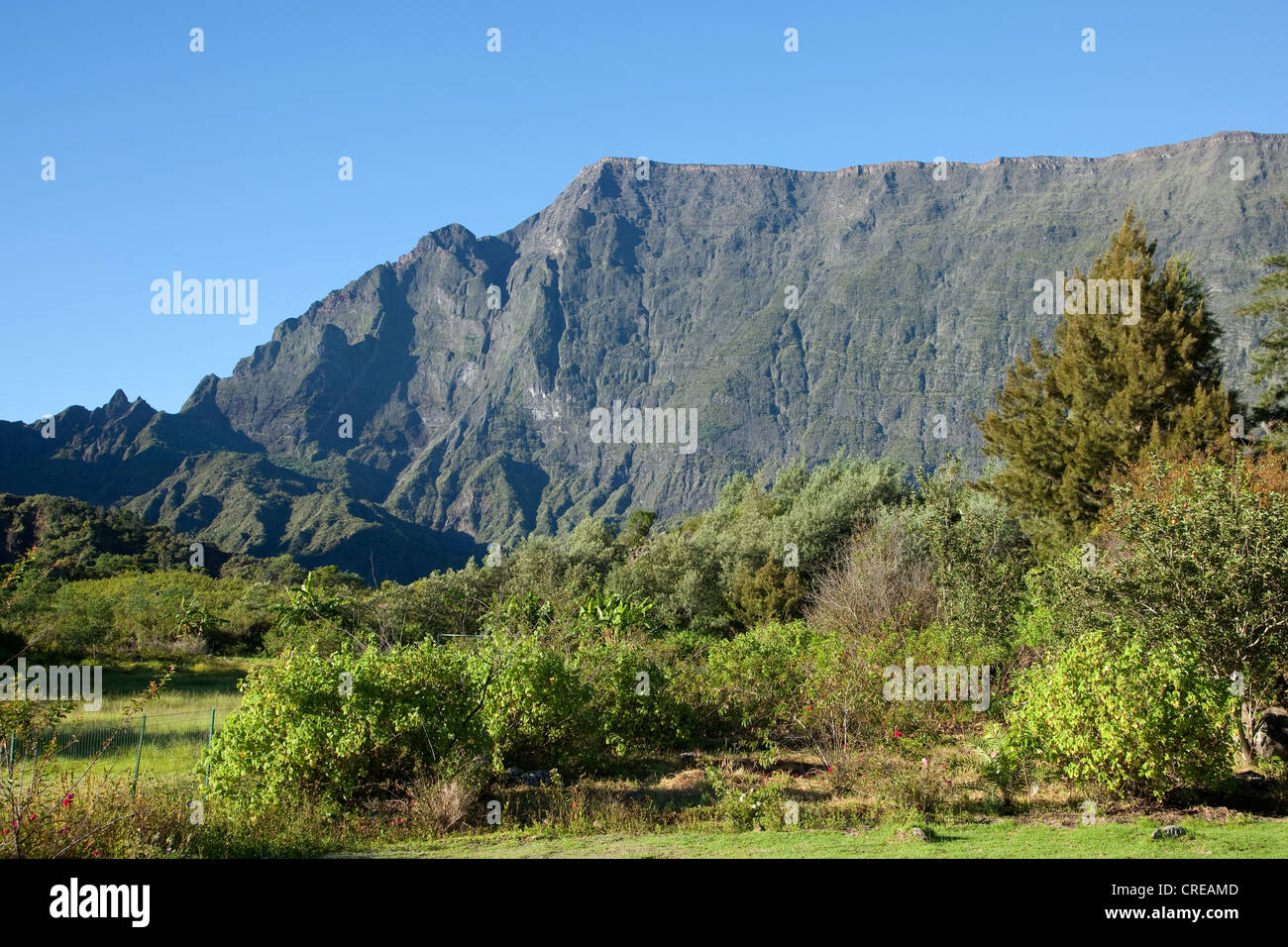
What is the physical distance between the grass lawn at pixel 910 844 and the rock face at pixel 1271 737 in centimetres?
372

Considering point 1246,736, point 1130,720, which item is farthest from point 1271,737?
point 1130,720

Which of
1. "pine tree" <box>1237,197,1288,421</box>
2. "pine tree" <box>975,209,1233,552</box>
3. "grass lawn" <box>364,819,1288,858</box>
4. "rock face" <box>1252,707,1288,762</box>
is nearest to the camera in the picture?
"grass lawn" <box>364,819,1288,858</box>

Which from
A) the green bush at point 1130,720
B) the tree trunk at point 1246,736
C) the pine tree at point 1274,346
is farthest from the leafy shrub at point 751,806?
the pine tree at point 1274,346

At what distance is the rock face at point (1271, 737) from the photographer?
1212 centimetres

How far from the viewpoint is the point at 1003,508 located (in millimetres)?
27641

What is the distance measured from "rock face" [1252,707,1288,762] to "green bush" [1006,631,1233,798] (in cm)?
270

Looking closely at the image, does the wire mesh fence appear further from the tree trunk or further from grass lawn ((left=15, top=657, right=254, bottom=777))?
the tree trunk

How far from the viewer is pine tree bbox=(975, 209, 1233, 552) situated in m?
24.4

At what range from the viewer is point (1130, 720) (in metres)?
9.60

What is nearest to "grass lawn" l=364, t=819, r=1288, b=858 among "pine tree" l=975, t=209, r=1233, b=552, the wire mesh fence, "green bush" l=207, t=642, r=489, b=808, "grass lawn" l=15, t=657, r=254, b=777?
"green bush" l=207, t=642, r=489, b=808

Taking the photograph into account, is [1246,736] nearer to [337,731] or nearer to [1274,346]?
[337,731]

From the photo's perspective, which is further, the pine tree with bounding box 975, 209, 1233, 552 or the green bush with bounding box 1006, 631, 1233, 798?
the pine tree with bounding box 975, 209, 1233, 552

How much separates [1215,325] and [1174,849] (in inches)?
943
